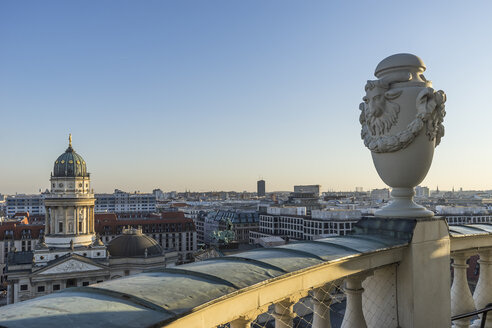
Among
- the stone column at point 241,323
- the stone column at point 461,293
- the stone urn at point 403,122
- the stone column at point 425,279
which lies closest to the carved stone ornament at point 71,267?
the stone column at point 461,293

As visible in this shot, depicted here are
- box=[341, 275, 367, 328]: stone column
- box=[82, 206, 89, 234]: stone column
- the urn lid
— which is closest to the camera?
box=[341, 275, 367, 328]: stone column

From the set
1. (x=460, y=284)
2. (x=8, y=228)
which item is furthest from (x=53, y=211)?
(x=460, y=284)

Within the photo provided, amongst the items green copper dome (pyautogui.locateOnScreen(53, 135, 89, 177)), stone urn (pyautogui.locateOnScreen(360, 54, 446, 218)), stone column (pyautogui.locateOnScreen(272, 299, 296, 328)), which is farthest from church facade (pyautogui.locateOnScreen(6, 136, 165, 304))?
stone column (pyautogui.locateOnScreen(272, 299, 296, 328))

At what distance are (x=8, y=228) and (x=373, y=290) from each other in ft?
263

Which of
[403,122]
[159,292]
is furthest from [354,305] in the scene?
[159,292]

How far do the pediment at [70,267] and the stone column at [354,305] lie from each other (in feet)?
162

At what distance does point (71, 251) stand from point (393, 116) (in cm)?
5228

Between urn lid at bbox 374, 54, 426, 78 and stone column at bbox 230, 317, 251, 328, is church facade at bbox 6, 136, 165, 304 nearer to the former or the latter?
urn lid at bbox 374, 54, 426, 78

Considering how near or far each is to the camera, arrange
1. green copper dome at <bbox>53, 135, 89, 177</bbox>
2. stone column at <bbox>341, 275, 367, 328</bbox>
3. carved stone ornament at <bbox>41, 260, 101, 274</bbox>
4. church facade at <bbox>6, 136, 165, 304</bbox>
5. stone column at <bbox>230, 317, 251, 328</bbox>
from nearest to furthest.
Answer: stone column at <bbox>230, 317, 251, 328</bbox>, stone column at <bbox>341, 275, 367, 328</bbox>, carved stone ornament at <bbox>41, 260, 101, 274</bbox>, church facade at <bbox>6, 136, 165, 304</bbox>, green copper dome at <bbox>53, 135, 89, 177</bbox>

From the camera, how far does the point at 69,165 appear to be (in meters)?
55.2

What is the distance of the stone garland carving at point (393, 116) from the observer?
478cm

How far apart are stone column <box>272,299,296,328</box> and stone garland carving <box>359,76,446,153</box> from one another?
2.30 m

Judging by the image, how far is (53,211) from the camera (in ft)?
173

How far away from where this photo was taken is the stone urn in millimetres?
4812
